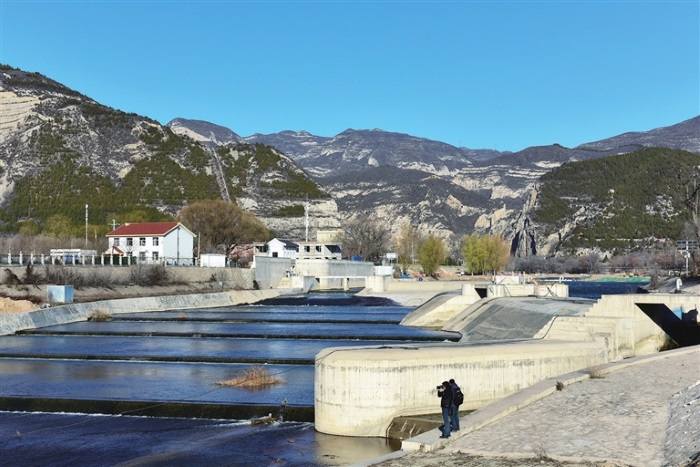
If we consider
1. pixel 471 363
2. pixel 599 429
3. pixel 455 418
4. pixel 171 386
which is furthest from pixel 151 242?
pixel 599 429

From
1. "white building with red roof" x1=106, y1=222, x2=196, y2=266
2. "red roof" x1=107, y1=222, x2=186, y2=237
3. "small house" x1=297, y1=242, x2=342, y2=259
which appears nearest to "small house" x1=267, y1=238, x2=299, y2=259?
"small house" x1=297, y1=242, x2=342, y2=259

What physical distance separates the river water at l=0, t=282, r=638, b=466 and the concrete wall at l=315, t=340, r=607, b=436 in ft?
2.41

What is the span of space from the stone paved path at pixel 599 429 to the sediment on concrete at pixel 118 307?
4251 cm

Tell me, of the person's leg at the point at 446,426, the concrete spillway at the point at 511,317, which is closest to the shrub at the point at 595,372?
the person's leg at the point at 446,426

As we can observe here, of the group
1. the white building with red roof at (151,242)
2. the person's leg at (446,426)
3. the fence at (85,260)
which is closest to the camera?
the person's leg at (446,426)

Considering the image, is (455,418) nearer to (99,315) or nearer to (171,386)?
(171,386)

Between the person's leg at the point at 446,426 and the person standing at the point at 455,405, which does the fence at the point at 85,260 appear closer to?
the person standing at the point at 455,405

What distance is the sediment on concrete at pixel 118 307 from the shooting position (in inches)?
2197

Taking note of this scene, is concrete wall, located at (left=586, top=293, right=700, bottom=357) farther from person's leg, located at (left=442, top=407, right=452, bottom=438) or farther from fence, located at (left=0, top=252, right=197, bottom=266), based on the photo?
fence, located at (left=0, top=252, right=197, bottom=266)

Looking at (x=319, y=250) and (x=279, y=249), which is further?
(x=319, y=250)

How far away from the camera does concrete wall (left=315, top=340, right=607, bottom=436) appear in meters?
23.8

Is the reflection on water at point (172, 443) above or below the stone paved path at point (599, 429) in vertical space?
below

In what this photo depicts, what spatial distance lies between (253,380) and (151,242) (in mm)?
79565

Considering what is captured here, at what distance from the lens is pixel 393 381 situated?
23.9 m
